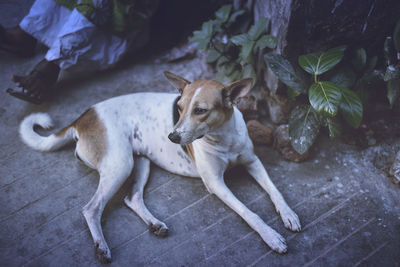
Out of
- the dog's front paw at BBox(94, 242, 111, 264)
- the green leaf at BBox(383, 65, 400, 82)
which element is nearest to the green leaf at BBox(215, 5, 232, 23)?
the green leaf at BBox(383, 65, 400, 82)

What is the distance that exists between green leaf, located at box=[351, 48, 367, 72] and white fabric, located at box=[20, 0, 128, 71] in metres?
2.88

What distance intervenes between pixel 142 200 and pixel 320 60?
2.01 metres

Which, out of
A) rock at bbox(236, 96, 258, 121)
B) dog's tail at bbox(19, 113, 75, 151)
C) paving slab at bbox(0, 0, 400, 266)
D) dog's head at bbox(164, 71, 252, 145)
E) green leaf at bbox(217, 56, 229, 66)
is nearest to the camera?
dog's head at bbox(164, 71, 252, 145)

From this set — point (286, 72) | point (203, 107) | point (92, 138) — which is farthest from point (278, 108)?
point (92, 138)

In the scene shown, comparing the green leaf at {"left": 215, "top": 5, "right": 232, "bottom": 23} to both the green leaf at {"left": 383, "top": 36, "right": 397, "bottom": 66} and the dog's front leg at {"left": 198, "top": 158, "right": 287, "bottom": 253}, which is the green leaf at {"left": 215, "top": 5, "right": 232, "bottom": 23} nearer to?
the green leaf at {"left": 383, "top": 36, "right": 397, "bottom": 66}

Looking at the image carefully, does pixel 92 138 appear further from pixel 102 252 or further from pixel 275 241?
pixel 275 241

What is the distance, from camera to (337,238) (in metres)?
2.37

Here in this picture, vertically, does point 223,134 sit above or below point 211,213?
above

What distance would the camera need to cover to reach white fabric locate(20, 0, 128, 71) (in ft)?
12.0

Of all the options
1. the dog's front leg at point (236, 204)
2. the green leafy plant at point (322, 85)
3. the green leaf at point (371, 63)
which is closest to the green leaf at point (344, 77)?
the green leafy plant at point (322, 85)

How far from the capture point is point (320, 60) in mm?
2674

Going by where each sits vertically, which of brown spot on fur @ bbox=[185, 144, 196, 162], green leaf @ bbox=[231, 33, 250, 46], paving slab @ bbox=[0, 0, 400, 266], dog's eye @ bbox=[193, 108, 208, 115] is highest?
dog's eye @ bbox=[193, 108, 208, 115]

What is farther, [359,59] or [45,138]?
[45,138]

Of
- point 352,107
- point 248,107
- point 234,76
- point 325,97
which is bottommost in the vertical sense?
point 248,107
